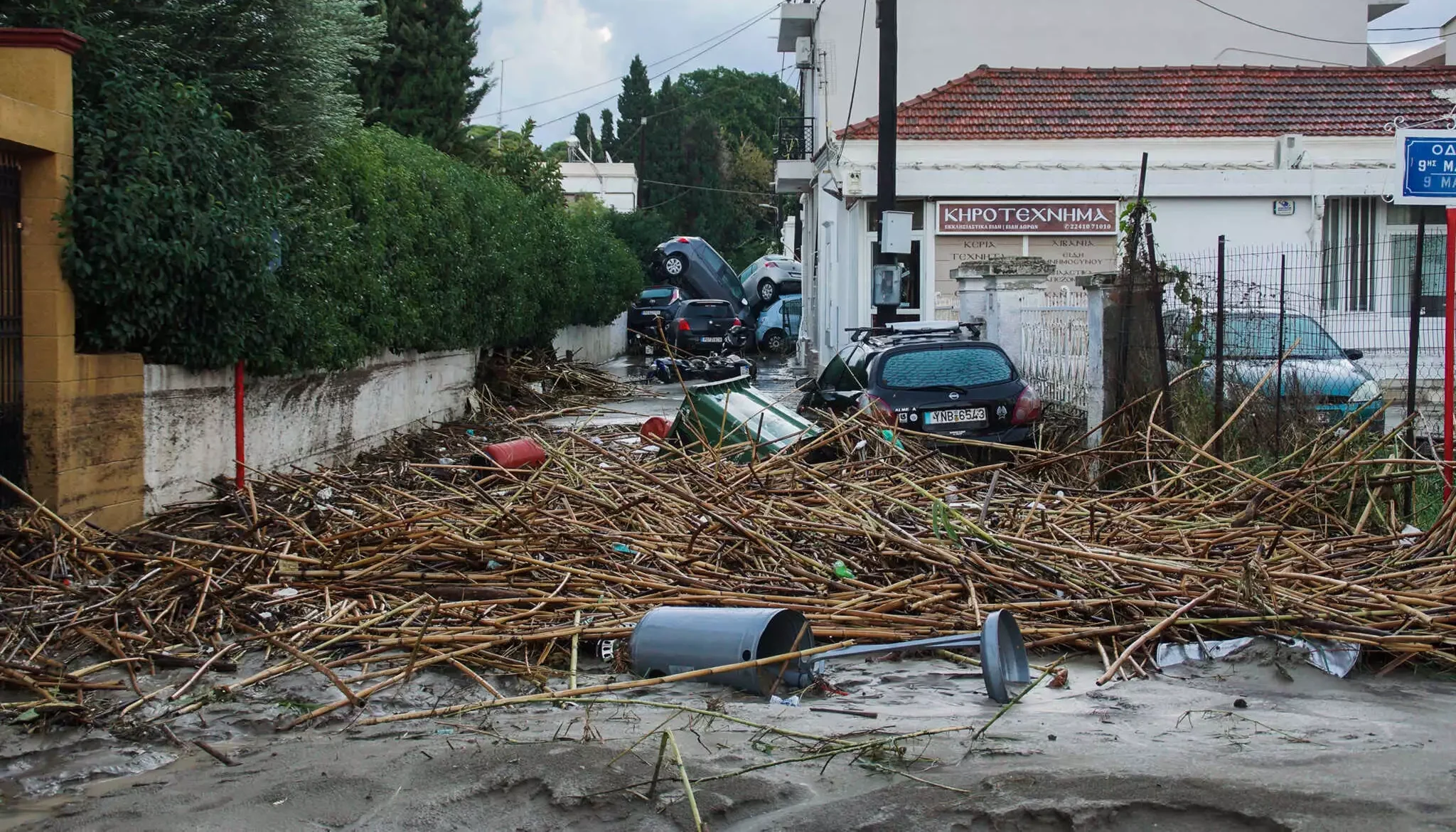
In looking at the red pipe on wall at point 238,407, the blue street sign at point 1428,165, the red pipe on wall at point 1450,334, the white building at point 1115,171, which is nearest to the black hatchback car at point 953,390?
the red pipe on wall at point 1450,334

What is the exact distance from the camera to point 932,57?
30453 mm

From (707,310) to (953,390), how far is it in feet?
88.5

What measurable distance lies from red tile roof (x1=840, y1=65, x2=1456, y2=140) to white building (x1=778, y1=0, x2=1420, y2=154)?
4240 mm

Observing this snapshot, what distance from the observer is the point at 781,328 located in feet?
144

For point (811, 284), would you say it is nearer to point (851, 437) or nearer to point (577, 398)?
point (577, 398)

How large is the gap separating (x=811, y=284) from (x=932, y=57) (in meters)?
8.45

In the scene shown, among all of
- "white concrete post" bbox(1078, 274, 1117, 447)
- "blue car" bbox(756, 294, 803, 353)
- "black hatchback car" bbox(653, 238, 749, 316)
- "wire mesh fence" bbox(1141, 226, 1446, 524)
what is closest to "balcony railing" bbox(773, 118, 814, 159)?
"black hatchback car" bbox(653, 238, 749, 316)

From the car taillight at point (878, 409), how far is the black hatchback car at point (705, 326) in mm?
25669

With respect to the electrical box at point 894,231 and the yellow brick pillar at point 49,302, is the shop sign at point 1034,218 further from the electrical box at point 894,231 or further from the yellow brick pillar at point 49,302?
the yellow brick pillar at point 49,302

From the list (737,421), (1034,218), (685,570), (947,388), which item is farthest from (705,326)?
(685,570)

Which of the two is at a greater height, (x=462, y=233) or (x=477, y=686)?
(x=462, y=233)

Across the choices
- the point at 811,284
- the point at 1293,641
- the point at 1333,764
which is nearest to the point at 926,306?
the point at 811,284

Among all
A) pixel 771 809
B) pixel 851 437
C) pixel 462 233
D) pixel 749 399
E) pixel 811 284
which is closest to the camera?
pixel 771 809

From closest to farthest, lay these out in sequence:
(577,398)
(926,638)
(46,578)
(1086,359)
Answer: (926,638)
(46,578)
(1086,359)
(577,398)
